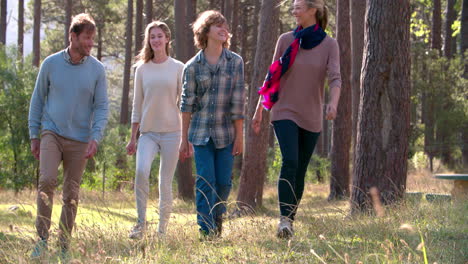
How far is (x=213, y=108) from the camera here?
6.28 metres

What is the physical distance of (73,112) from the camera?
5.96m

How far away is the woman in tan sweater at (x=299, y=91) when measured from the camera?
5.95m

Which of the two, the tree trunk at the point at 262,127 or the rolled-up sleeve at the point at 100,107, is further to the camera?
the tree trunk at the point at 262,127

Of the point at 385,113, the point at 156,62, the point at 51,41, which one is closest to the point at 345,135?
the point at 385,113

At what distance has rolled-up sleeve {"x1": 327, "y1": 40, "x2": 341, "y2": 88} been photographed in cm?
600

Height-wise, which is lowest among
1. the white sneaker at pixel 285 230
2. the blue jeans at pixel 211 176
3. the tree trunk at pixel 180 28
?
the white sneaker at pixel 285 230

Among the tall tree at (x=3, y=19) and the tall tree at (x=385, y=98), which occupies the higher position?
the tall tree at (x=3, y=19)

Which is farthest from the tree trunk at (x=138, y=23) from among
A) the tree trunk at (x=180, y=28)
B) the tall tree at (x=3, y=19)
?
the tree trunk at (x=180, y=28)

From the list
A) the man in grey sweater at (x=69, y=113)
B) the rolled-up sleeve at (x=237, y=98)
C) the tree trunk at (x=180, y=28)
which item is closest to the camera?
the man in grey sweater at (x=69, y=113)

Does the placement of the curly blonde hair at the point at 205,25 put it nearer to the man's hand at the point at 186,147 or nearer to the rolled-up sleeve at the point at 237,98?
the rolled-up sleeve at the point at 237,98

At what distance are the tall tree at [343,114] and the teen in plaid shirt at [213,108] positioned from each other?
9349 millimetres

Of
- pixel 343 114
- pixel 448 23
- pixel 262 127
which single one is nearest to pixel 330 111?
pixel 262 127

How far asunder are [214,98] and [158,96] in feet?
2.88

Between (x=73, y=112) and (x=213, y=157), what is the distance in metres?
1.30
